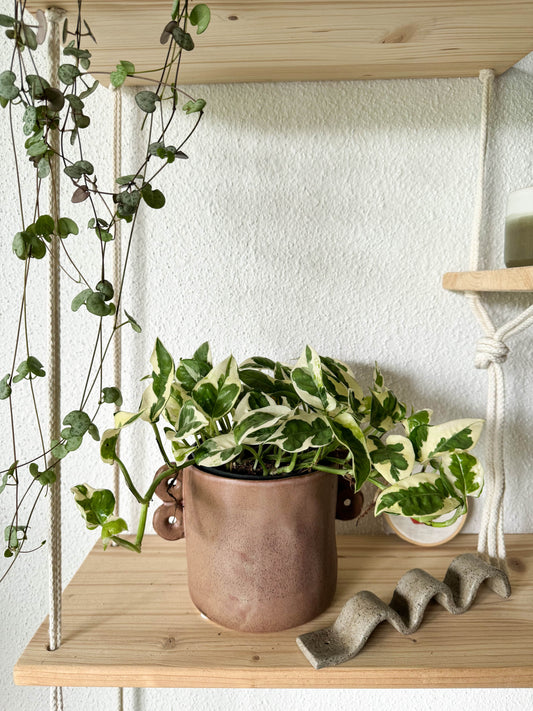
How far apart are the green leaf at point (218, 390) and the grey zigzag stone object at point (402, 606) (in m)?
0.24

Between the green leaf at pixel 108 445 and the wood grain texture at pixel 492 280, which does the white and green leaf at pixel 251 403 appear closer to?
the green leaf at pixel 108 445

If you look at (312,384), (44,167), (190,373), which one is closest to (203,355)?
(190,373)

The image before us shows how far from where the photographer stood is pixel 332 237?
778mm

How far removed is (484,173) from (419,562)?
52 cm

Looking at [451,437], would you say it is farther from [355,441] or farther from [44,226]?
[44,226]

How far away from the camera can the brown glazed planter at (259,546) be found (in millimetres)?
552

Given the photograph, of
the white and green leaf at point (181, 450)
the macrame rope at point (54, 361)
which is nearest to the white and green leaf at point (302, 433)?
the white and green leaf at point (181, 450)

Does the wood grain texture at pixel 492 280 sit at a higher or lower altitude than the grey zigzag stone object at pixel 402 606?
higher

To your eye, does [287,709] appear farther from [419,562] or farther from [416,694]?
[419,562]

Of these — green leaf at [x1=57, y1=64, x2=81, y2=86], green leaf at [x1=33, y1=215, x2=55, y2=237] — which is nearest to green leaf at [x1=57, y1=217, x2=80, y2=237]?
green leaf at [x1=33, y1=215, x2=55, y2=237]

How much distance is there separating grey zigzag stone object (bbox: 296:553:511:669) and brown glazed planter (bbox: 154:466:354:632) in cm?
4

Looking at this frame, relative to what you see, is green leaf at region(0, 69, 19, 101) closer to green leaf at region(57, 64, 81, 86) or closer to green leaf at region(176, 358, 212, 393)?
green leaf at region(57, 64, 81, 86)

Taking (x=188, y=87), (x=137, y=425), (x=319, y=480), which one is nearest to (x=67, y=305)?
(x=137, y=425)

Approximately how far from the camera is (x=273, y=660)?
544mm
